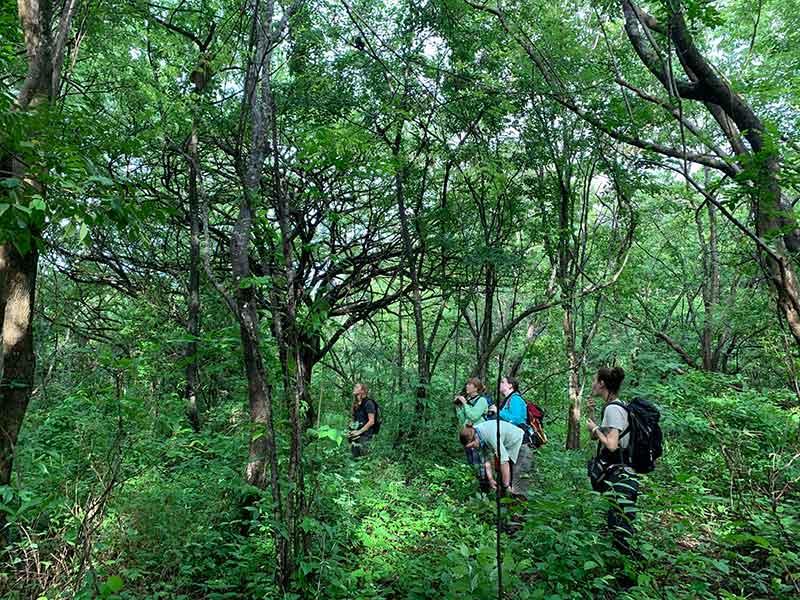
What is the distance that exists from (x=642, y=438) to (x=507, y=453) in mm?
1628

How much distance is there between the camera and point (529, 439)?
6.27 meters

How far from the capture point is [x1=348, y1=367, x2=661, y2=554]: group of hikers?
401 centimetres

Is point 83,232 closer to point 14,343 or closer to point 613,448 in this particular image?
point 14,343

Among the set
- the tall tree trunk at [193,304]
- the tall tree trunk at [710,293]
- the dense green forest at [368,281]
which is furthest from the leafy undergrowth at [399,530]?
the tall tree trunk at [710,293]

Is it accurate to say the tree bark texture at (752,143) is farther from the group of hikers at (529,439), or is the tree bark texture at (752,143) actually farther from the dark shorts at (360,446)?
the dark shorts at (360,446)

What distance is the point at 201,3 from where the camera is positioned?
8.05 m

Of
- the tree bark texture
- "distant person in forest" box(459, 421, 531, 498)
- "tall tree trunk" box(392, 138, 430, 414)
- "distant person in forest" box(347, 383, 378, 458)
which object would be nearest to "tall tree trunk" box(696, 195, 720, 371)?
the tree bark texture

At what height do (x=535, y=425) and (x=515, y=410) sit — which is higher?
(x=515, y=410)

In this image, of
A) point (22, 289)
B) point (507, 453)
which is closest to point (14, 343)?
point (22, 289)

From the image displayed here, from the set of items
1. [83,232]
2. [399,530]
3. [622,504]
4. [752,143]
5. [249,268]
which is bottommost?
[399,530]

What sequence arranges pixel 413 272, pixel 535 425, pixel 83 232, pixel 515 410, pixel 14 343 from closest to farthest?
pixel 83 232, pixel 14 343, pixel 515 410, pixel 535 425, pixel 413 272

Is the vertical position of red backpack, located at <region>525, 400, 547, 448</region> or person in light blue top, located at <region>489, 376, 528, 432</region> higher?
person in light blue top, located at <region>489, 376, 528, 432</region>

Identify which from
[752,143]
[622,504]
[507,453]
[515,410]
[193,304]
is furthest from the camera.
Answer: [193,304]

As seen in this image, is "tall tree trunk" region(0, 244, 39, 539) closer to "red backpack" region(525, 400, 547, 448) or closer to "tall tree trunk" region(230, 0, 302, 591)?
"tall tree trunk" region(230, 0, 302, 591)
